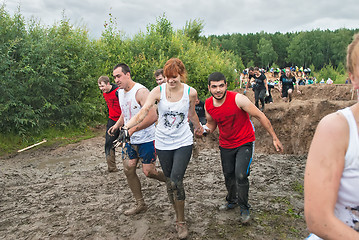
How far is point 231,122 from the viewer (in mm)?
4297

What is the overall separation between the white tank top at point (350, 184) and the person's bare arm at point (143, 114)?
2943 mm

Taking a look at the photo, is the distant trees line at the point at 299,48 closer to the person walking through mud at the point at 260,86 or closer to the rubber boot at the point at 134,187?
the person walking through mud at the point at 260,86

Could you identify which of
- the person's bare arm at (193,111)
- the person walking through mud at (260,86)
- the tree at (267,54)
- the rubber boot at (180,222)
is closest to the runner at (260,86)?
the person walking through mud at (260,86)

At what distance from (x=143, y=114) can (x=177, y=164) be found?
Answer: 2.53ft

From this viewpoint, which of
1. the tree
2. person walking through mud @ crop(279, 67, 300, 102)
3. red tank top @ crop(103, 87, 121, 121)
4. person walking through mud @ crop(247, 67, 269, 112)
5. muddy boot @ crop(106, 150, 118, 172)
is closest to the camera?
red tank top @ crop(103, 87, 121, 121)

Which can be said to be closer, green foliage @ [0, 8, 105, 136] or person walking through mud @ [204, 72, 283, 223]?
person walking through mud @ [204, 72, 283, 223]

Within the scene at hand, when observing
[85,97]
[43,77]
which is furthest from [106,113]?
[43,77]

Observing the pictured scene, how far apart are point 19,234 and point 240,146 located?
3.44 m

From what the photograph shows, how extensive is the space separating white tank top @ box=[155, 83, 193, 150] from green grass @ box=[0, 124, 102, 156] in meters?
8.05

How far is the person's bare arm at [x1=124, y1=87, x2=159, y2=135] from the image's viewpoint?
386 centimetres

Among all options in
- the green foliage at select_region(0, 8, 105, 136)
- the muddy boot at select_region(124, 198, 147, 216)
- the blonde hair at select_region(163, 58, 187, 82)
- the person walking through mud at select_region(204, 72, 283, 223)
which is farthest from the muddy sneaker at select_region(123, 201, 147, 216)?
the green foliage at select_region(0, 8, 105, 136)

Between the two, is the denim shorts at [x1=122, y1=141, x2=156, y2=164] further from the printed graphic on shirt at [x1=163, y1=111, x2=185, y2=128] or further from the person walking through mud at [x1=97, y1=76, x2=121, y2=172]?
the person walking through mud at [x1=97, y1=76, x2=121, y2=172]

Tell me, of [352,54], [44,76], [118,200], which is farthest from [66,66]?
[352,54]

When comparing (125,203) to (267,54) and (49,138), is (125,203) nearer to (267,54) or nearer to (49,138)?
(49,138)
